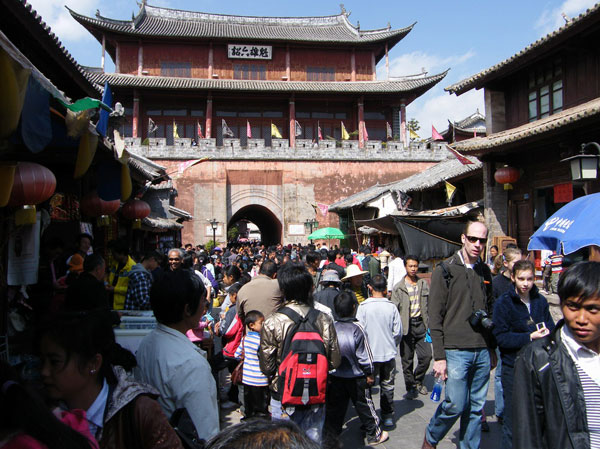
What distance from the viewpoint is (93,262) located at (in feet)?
12.6

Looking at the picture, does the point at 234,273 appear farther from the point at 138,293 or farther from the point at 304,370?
the point at 304,370

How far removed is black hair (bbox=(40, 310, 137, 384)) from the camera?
5.14 feet

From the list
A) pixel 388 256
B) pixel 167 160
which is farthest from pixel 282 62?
pixel 388 256

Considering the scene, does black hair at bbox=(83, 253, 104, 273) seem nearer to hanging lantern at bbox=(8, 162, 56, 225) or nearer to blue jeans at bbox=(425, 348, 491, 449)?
hanging lantern at bbox=(8, 162, 56, 225)

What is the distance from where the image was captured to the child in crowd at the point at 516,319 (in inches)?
120

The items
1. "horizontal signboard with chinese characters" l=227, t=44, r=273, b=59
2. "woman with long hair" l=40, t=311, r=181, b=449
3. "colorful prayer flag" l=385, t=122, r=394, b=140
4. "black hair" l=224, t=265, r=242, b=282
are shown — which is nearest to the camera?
"woman with long hair" l=40, t=311, r=181, b=449

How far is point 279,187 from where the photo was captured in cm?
2134

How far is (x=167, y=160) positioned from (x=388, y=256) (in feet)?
39.2

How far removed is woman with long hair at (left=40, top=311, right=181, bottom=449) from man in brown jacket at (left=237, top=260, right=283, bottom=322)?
2456mm

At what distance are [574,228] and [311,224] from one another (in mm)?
16855

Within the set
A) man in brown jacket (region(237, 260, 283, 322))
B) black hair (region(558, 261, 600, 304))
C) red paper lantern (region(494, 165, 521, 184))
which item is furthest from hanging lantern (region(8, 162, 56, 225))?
red paper lantern (region(494, 165, 521, 184))

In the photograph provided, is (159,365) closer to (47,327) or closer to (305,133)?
(47,327)

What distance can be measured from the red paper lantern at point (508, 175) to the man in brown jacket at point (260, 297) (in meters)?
6.41

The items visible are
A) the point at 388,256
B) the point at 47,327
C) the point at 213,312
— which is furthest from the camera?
the point at 388,256
